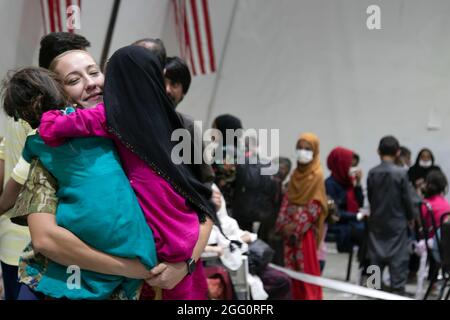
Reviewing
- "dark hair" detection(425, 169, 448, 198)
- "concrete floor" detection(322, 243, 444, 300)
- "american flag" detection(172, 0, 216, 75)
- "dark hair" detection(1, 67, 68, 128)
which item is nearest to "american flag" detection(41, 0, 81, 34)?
"american flag" detection(172, 0, 216, 75)

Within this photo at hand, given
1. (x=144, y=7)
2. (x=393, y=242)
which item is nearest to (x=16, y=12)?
(x=144, y=7)

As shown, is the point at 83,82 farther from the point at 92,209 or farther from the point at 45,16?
the point at 45,16

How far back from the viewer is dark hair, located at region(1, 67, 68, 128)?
1773mm

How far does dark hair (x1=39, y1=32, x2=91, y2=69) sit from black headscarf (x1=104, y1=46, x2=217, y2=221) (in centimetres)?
54

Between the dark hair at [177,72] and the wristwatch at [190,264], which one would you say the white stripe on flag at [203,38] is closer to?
the dark hair at [177,72]

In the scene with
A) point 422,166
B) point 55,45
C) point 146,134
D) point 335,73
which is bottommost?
point 422,166

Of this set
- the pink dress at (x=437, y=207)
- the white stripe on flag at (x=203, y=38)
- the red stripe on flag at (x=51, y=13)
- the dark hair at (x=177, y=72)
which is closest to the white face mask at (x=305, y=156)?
the pink dress at (x=437, y=207)

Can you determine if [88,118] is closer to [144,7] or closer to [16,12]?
[16,12]

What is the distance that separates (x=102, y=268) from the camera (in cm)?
170

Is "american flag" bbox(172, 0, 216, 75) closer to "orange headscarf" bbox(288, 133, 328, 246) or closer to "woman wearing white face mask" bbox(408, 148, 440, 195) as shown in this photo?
"orange headscarf" bbox(288, 133, 328, 246)

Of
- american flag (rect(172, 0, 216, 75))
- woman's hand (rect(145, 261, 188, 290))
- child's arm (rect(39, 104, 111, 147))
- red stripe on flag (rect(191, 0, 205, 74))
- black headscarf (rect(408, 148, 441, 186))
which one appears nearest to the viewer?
child's arm (rect(39, 104, 111, 147))

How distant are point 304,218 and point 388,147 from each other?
0.91 metres

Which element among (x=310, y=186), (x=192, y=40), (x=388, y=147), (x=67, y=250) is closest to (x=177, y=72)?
(x=67, y=250)

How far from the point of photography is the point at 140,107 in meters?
1.71
